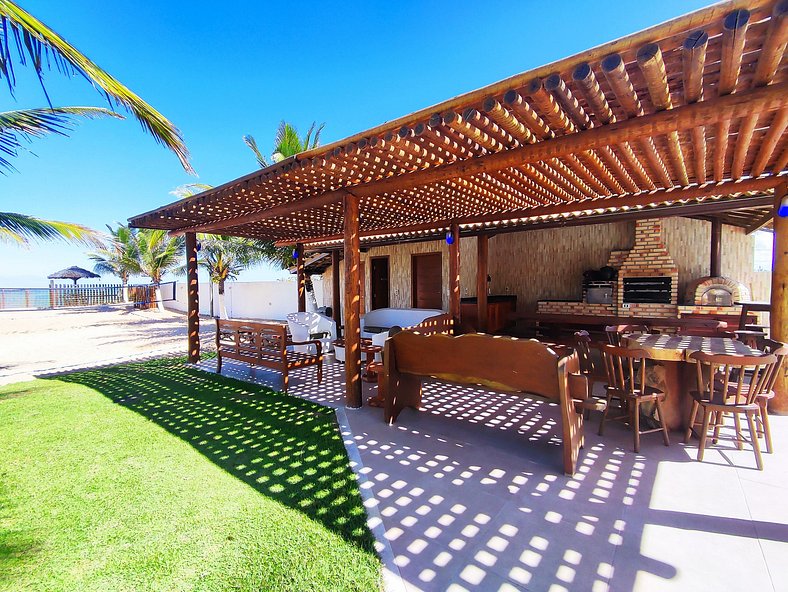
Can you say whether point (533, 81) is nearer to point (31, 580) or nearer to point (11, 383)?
point (31, 580)

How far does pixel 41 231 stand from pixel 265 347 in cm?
431

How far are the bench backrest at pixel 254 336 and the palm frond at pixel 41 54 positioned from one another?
117 inches

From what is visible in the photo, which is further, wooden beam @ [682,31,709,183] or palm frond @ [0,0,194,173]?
palm frond @ [0,0,194,173]

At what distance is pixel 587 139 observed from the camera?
9.62 ft

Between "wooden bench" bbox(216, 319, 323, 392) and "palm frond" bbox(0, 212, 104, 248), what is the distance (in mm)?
3103

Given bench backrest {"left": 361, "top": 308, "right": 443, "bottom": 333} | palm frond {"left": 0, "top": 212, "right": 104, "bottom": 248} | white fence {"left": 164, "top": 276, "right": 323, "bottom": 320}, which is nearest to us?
palm frond {"left": 0, "top": 212, "right": 104, "bottom": 248}

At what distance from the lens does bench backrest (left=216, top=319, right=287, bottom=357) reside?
16.5ft

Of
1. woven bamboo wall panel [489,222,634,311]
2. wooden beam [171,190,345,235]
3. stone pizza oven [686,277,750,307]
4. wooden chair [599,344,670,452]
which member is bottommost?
wooden chair [599,344,670,452]

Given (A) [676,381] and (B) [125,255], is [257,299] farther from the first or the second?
(A) [676,381]

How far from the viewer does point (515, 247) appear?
944cm

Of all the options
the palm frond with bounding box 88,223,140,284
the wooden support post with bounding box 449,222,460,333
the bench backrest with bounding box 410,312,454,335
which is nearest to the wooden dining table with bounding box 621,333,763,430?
the bench backrest with bounding box 410,312,454,335

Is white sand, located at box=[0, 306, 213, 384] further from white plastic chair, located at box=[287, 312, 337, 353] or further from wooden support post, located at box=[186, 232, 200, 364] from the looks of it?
A: white plastic chair, located at box=[287, 312, 337, 353]

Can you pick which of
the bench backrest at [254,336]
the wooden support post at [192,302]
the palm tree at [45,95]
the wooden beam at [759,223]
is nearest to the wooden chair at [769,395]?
the wooden beam at [759,223]

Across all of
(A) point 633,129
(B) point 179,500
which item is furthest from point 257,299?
(A) point 633,129
